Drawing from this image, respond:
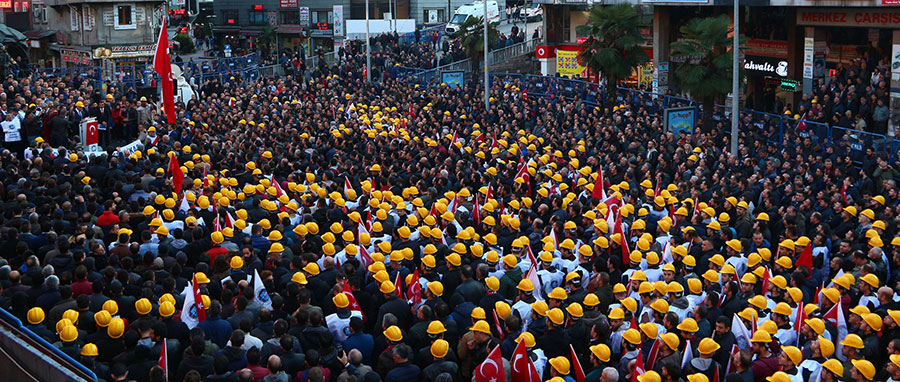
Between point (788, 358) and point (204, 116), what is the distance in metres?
20.6

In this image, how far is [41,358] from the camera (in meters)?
9.08

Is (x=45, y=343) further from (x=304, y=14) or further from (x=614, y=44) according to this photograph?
(x=304, y=14)

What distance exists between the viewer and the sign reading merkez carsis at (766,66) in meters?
31.0

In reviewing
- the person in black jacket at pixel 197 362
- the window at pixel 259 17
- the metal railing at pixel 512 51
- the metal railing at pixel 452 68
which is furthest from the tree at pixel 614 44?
the window at pixel 259 17

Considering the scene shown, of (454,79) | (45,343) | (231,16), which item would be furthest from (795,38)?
(231,16)

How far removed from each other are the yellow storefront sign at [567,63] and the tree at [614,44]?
33.5 ft

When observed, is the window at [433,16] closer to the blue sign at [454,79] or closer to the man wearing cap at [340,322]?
the blue sign at [454,79]

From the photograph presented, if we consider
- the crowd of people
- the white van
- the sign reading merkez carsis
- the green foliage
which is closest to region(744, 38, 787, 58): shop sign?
the sign reading merkez carsis

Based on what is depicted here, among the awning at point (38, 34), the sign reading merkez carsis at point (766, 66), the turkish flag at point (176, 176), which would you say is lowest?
the turkish flag at point (176, 176)

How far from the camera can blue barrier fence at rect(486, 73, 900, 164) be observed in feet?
68.1

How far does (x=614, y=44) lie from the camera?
2961 centimetres

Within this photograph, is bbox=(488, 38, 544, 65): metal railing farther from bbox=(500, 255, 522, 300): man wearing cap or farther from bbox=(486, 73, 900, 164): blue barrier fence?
bbox=(500, 255, 522, 300): man wearing cap

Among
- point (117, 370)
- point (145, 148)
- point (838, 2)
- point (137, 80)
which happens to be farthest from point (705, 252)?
point (137, 80)

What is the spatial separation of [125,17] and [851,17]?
3349cm
